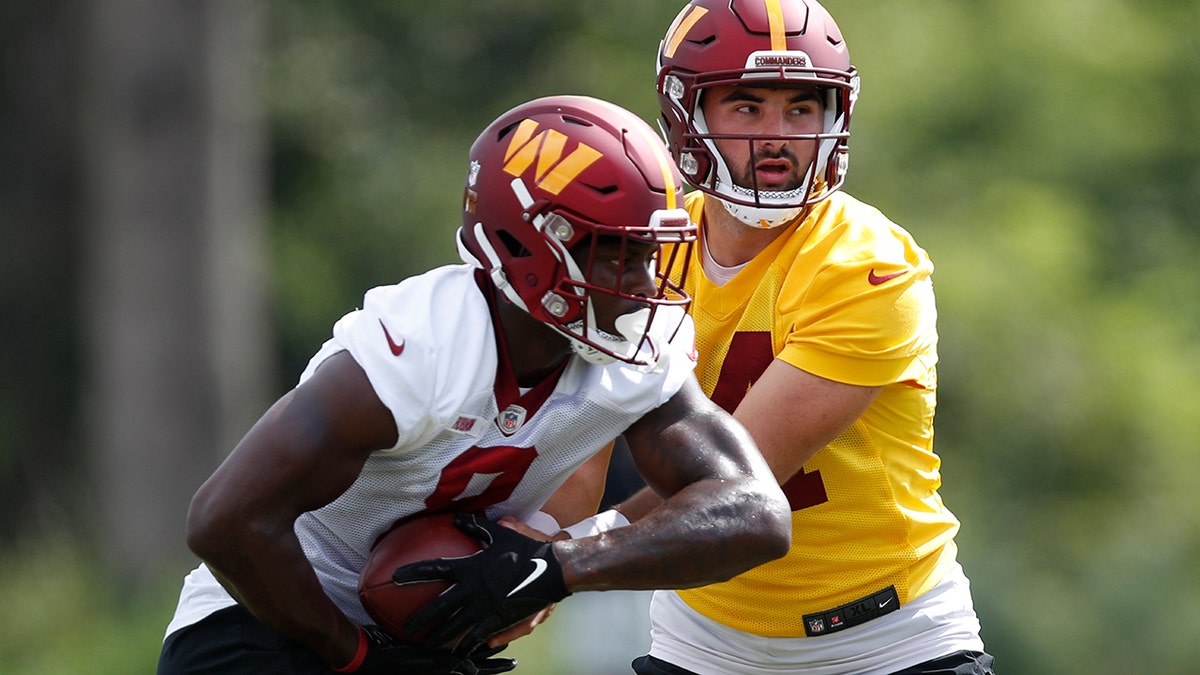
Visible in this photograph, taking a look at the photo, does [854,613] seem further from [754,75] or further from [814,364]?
[754,75]

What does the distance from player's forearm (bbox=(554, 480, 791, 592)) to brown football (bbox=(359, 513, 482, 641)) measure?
240mm

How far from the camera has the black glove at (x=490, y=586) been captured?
3260mm

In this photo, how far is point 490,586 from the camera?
3.27 m

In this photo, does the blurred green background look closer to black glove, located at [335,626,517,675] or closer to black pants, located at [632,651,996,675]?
black pants, located at [632,651,996,675]

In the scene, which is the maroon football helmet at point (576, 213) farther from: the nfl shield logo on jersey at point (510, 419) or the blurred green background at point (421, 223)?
the blurred green background at point (421, 223)

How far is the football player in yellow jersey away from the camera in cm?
384

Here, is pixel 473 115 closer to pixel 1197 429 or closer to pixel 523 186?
pixel 1197 429

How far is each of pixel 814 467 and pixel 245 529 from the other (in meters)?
1.41

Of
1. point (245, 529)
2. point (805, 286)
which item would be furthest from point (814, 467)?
point (245, 529)

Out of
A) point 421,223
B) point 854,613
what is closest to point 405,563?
point 854,613

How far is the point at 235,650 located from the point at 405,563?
446 millimetres

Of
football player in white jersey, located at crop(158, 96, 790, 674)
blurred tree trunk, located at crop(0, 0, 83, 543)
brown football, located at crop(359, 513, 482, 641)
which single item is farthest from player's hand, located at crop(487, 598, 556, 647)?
blurred tree trunk, located at crop(0, 0, 83, 543)

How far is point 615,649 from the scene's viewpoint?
25.1 ft

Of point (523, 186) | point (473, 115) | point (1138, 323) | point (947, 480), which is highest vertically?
point (523, 186)
